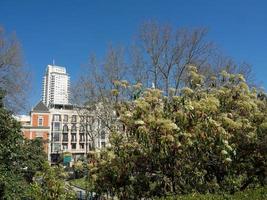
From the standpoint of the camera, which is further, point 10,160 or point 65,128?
point 65,128

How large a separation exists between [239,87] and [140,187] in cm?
364

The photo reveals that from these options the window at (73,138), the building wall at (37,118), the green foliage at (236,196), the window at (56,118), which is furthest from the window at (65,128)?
the green foliage at (236,196)

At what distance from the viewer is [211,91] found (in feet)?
31.1

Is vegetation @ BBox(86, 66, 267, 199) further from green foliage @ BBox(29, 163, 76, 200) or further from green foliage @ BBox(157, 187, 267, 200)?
green foliage @ BBox(157, 187, 267, 200)

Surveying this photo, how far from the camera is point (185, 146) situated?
7.85m

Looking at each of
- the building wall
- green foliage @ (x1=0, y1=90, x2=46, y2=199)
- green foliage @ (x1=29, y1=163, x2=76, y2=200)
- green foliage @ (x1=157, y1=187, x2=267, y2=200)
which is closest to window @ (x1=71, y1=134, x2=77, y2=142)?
the building wall

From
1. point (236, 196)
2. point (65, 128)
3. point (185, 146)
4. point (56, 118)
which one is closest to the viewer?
point (236, 196)

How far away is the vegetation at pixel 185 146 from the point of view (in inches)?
308

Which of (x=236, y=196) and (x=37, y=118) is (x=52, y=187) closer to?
(x=236, y=196)

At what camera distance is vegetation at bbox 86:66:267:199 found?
25.7 feet

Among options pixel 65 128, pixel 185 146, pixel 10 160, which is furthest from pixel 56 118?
pixel 185 146

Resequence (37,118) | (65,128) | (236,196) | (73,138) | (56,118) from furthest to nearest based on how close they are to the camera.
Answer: (73,138) < (65,128) < (56,118) < (37,118) < (236,196)

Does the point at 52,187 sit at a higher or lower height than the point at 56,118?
lower

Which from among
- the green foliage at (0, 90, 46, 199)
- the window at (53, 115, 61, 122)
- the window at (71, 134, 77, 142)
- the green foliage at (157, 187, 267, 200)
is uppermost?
the window at (53, 115, 61, 122)
